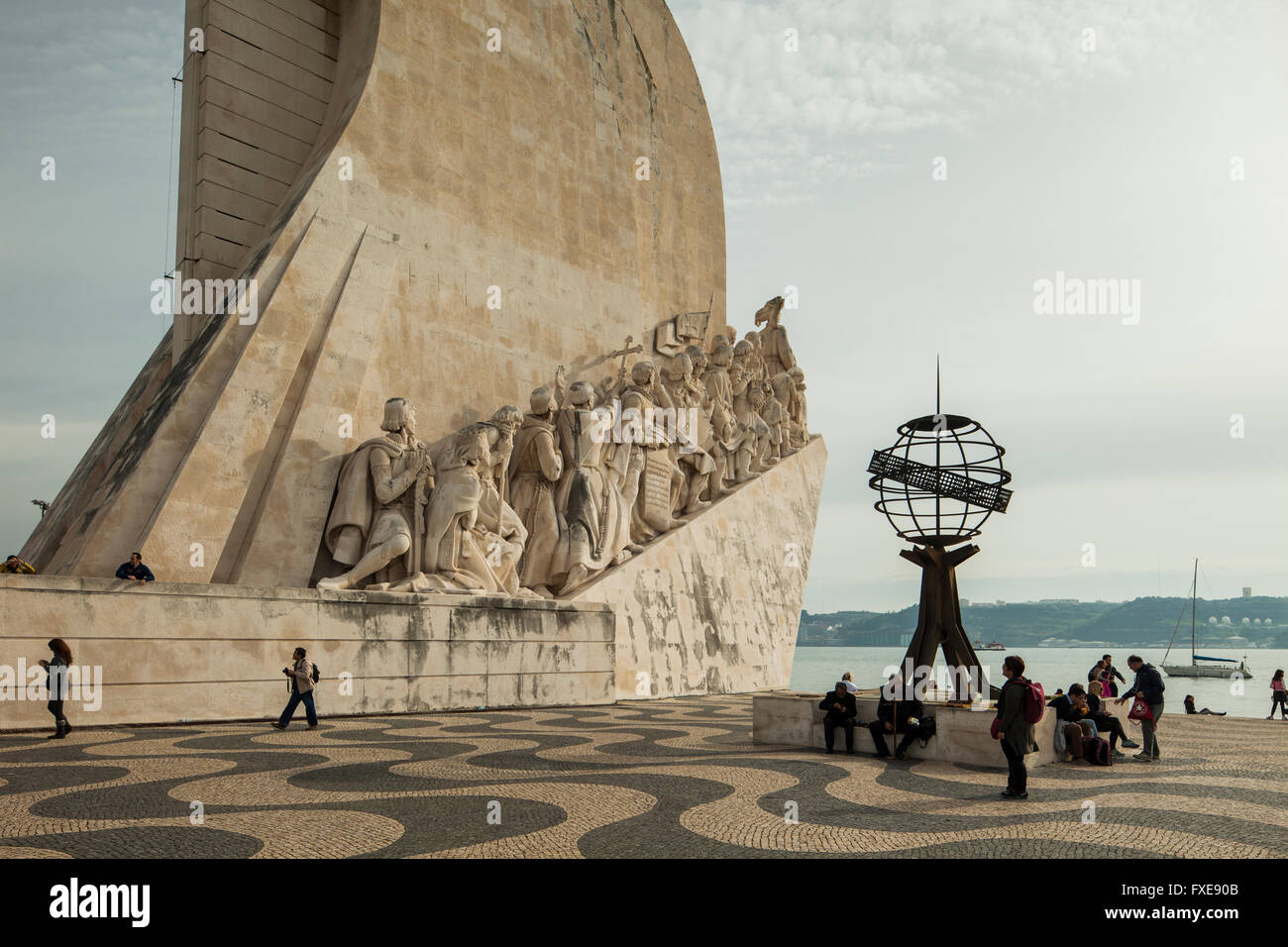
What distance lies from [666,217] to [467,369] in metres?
5.85

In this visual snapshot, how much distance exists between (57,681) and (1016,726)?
5.92 m

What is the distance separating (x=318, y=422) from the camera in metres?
9.66

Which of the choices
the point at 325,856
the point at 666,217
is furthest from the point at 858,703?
the point at 666,217

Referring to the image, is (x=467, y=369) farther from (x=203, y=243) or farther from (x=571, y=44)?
(x=571, y=44)

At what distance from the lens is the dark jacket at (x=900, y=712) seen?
655 cm

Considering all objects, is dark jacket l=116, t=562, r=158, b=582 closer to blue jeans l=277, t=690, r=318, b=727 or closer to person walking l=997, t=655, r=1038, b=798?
blue jeans l=277, t=690, r=318, b=727

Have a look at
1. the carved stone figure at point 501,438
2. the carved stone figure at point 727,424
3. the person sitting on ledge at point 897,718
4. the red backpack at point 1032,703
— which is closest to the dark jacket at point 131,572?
the carved stone figure at point 501,438

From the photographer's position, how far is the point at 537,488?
11586mm

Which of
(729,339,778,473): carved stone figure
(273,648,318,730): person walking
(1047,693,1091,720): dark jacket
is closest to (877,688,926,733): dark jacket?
(1047,693,1091,720): dark jacket

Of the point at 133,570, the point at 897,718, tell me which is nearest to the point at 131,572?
the point at 133,570

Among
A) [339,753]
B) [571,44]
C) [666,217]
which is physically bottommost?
[339,753]

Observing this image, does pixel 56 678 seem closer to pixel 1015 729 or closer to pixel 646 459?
pixel 1015 729

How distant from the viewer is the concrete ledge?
244 inches
